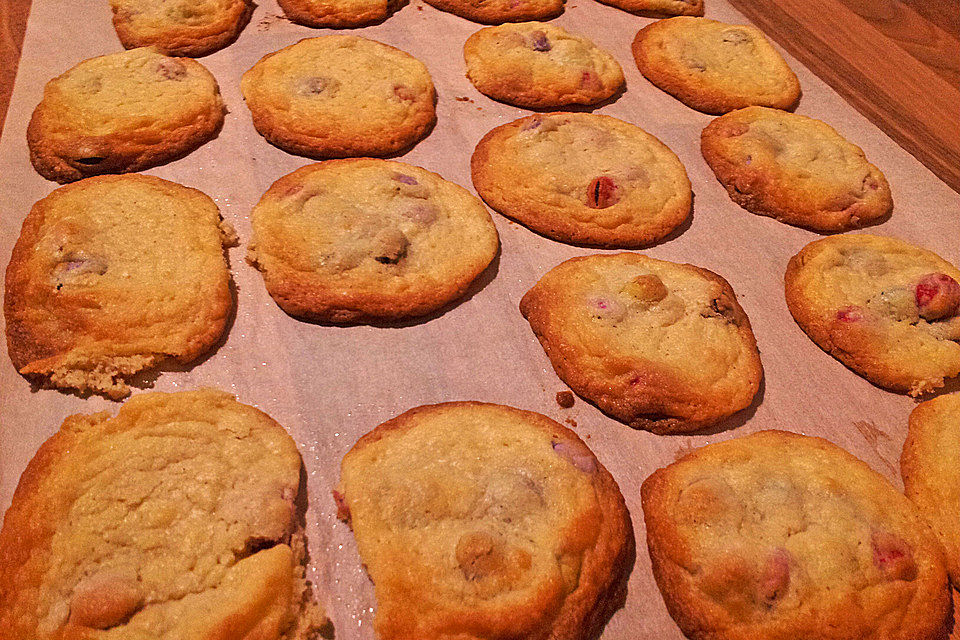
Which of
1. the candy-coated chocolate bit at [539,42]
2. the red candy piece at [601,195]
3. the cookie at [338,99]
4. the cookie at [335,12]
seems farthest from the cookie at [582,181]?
the cookie at [335,12]

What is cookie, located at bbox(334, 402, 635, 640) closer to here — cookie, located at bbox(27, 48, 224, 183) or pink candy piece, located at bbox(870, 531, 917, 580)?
pink candy piece, located at bbox(870, 531, 917, 580)

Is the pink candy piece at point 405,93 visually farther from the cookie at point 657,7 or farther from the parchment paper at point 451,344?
the cookie at point 657,7

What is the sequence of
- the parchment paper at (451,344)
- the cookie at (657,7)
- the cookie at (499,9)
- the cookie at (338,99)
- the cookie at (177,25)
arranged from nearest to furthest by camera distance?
1. the parchment paper at (451,344)
2. the cookie at (338,99)
3. the cookie at (177,25)
4. the cookie at (499,9)
5. the cookie at (657,7)

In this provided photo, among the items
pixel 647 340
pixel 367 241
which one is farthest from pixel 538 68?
pixel 647 340

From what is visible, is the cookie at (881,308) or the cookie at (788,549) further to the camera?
the cookie at (881,308)

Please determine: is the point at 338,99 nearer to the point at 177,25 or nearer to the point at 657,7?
the point at 177,25

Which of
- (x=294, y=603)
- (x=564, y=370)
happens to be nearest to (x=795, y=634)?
(x=564, y=370)

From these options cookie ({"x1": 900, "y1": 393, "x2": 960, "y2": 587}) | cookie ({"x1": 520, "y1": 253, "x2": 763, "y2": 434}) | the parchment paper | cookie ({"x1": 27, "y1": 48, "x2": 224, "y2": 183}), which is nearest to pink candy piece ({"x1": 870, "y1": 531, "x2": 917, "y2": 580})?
cookie ({"x1": 900, "y1": 393, "x2": 960, "y2": 587})
